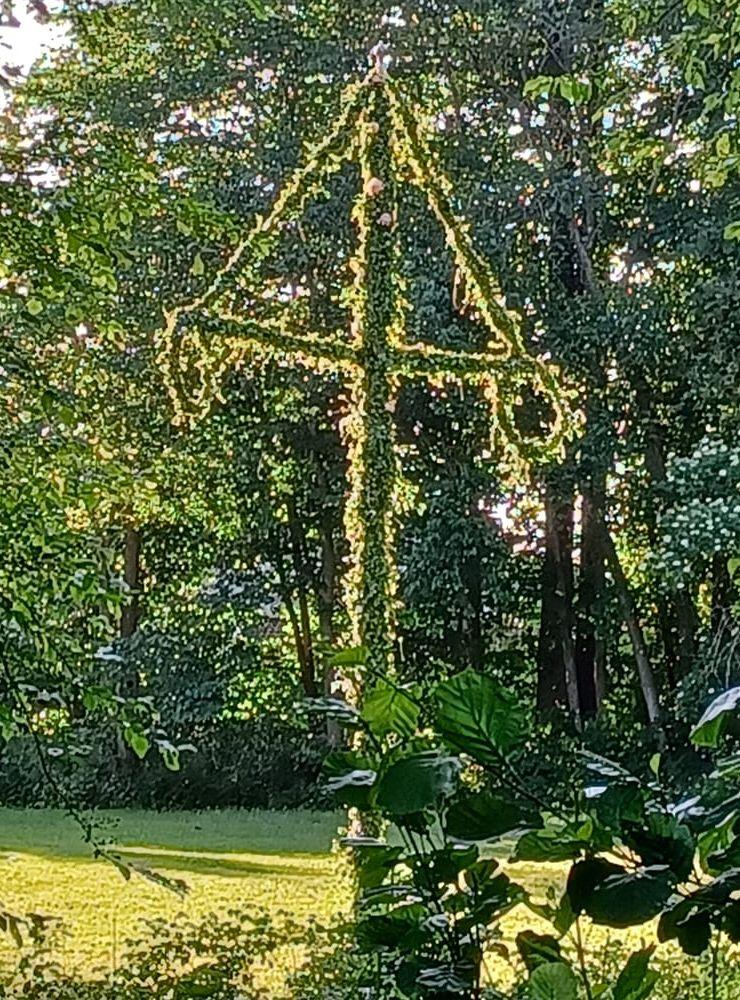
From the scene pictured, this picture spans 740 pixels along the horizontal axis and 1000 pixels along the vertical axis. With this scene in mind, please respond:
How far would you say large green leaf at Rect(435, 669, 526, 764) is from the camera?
0.28m

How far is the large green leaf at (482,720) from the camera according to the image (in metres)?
0.28

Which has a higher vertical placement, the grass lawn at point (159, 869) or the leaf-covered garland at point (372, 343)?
the leaf-covered garland at point (372, 343)

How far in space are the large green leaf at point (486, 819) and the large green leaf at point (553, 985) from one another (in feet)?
0.16

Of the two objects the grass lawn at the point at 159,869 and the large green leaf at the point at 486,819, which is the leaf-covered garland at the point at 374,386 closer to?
the grass lawn at the point at 159,869

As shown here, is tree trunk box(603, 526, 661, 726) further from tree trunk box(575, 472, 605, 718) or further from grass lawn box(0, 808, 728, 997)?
grass lawn box(0, 808, 728, 997)

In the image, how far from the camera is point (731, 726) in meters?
0.32

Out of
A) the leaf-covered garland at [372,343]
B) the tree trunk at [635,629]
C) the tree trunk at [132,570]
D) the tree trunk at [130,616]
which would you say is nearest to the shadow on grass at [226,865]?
the tree trunk at [130,616]

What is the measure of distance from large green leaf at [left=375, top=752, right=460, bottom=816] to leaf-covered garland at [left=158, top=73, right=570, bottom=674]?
4.96 feet

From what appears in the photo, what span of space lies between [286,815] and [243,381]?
1.91m

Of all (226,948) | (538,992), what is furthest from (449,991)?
(226,948)

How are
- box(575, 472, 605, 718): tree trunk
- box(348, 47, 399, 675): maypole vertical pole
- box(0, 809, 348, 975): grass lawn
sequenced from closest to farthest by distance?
box(348, 47, 399, 675): maypole vertical pole
box(0, 809, 348, 975): grass lawn
box(575, 472, 605, 718): tree trunk

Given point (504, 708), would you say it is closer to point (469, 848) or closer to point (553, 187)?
point (469, 848)

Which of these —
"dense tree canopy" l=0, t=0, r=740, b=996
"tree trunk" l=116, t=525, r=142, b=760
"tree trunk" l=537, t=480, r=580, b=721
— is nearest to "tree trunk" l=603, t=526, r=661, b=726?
"dense tree canopy" l=0, t=0, r=740, b=996

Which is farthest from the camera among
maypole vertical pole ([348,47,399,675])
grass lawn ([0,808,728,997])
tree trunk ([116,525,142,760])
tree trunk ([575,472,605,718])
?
tree trunk ([116,525,142,760])
